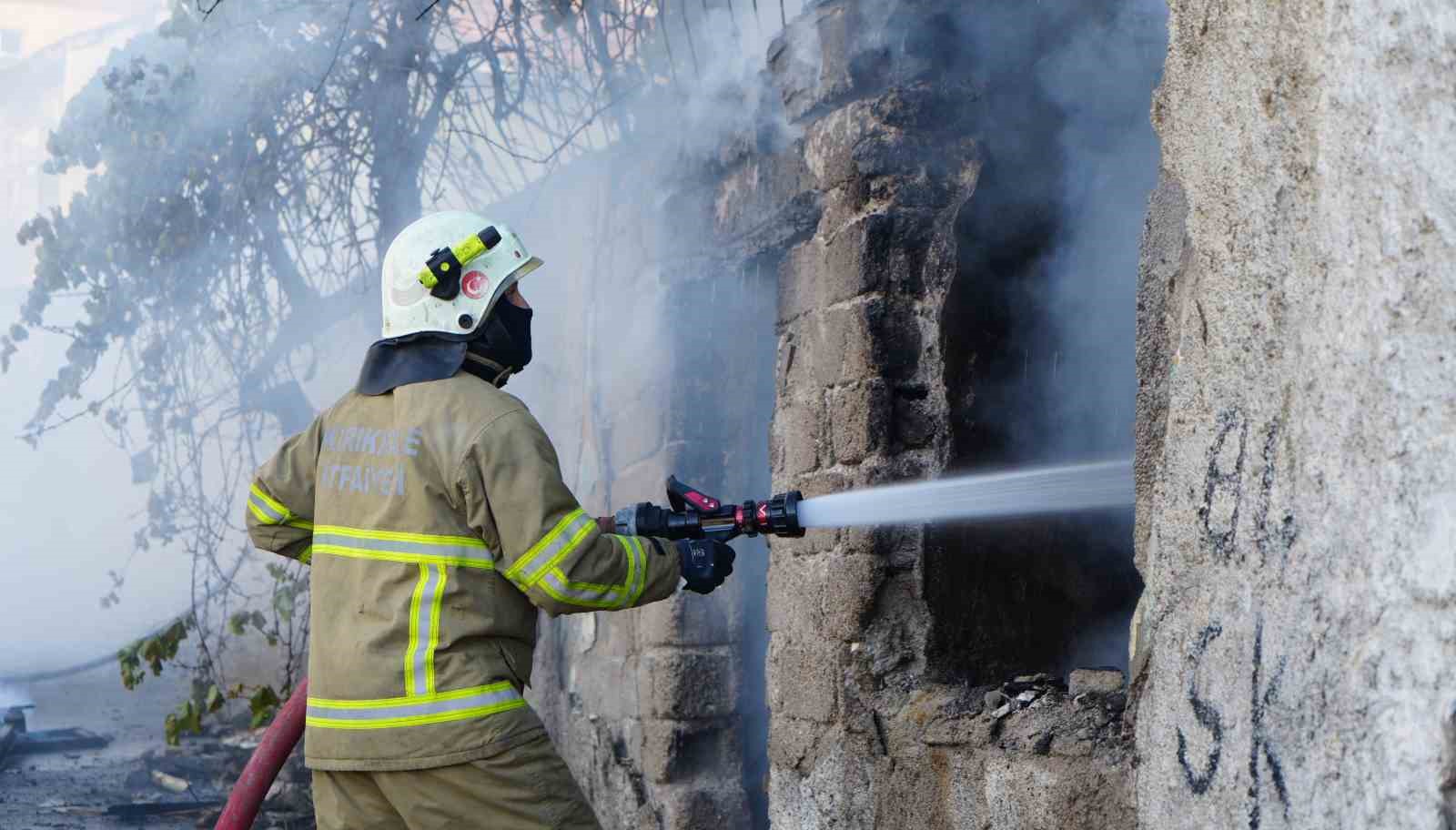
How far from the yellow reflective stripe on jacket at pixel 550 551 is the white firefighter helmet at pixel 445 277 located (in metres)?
0.51

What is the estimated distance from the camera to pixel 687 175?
470cm

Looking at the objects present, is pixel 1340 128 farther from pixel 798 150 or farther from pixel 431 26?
pixel 431 26

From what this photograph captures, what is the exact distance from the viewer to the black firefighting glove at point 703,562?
294 cm

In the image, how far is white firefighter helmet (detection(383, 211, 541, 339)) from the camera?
9.73 ft

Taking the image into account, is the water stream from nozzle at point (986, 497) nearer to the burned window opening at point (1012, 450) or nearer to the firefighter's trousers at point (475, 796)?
the burned window opening at point (1012, 450)

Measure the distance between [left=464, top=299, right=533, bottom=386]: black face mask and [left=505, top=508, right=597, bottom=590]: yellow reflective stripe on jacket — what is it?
46cm

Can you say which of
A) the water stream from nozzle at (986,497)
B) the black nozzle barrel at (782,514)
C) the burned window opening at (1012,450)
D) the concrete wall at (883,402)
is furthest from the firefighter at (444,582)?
the burned window opening at (1012,450)

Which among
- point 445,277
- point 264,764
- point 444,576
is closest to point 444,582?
point 444,576

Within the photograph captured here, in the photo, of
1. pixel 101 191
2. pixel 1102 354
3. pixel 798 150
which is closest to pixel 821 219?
pixel 798 150

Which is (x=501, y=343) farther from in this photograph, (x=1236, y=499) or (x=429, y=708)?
(x=1236, y=499)

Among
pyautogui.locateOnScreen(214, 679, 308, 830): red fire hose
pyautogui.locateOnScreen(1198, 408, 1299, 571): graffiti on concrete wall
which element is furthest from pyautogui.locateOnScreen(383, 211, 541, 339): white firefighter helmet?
pyautogui.locateOnScreen(1198, 408, 1299, 571): graffiti on concrete wall

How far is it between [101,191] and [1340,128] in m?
6.06

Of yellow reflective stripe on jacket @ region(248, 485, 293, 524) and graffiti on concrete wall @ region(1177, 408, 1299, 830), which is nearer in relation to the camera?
graffiti on concrete wall @ region(1177, 408, 1299, 830)

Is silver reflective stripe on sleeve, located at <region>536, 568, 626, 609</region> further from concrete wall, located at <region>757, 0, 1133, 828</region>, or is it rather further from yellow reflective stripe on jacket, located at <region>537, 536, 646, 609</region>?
concrete wall, located at <region>757, 0, 1133, 828</region>
